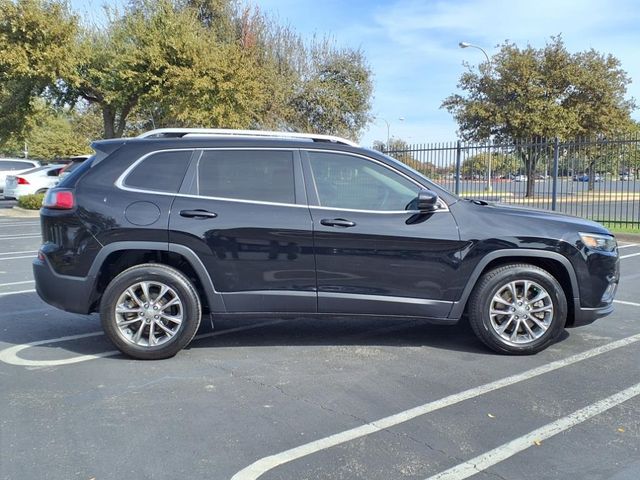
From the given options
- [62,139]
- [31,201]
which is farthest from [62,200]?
[62,139]

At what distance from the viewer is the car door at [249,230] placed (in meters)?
4.53

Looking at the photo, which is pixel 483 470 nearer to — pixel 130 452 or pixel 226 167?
pixel 130 452

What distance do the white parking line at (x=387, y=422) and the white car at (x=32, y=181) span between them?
1894 cm

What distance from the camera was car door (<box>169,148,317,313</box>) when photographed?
4.53 m

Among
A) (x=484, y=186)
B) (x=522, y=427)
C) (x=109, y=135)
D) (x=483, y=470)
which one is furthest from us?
(x=109, y=135)

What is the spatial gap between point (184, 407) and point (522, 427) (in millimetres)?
2138

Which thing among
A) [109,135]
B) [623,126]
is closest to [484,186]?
[623,126]

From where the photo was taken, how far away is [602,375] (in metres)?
4.36

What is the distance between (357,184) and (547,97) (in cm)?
2351

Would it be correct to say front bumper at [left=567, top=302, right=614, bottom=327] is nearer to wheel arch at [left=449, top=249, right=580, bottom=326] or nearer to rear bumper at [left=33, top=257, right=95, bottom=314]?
wheel arch at [left=449, top=249, right=580, bottom=326]

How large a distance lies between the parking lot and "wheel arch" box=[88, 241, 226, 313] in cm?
53

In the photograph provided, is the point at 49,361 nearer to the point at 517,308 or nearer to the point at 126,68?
the point at 517,308

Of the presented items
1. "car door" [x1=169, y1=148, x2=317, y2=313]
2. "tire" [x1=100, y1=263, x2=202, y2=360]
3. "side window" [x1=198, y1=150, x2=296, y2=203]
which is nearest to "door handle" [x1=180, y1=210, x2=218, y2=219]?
"car door" [x1=169, y1=148, x2=317, y2=313]

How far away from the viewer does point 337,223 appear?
4551 mm
